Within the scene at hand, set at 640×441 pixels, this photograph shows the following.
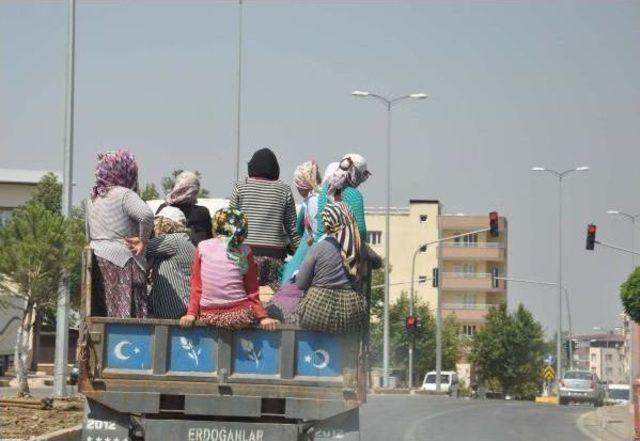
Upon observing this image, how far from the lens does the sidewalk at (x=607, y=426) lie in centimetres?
2542

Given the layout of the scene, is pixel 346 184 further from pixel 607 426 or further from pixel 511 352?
pixel 511 352

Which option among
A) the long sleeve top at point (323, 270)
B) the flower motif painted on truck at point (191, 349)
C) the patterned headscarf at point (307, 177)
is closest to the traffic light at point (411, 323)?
the patterned headscarf at point (307, 177)

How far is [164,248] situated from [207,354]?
1093 millimetres

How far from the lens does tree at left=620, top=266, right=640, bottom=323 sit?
133 ft

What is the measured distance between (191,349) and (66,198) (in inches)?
622

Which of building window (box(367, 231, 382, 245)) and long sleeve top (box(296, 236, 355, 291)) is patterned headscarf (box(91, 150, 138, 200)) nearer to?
long sleeve top (box(296, 236, 355, 291))

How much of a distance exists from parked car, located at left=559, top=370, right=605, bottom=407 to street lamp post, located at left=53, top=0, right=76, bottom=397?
38.1 metres

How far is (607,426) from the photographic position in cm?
2867

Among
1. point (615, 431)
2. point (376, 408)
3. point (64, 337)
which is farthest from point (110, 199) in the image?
point (376, 408)

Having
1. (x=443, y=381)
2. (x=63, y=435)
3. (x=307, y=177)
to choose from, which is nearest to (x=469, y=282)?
(x=443, y=381)

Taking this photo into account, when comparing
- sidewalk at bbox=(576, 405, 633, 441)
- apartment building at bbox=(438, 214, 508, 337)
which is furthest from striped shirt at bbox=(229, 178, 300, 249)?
apartment building at bbox=(438, 214, 508, 337)

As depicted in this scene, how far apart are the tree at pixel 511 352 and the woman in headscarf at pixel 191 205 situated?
297ft

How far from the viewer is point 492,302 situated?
447ft

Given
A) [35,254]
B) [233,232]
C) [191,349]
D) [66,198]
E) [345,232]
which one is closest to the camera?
[191,349]
